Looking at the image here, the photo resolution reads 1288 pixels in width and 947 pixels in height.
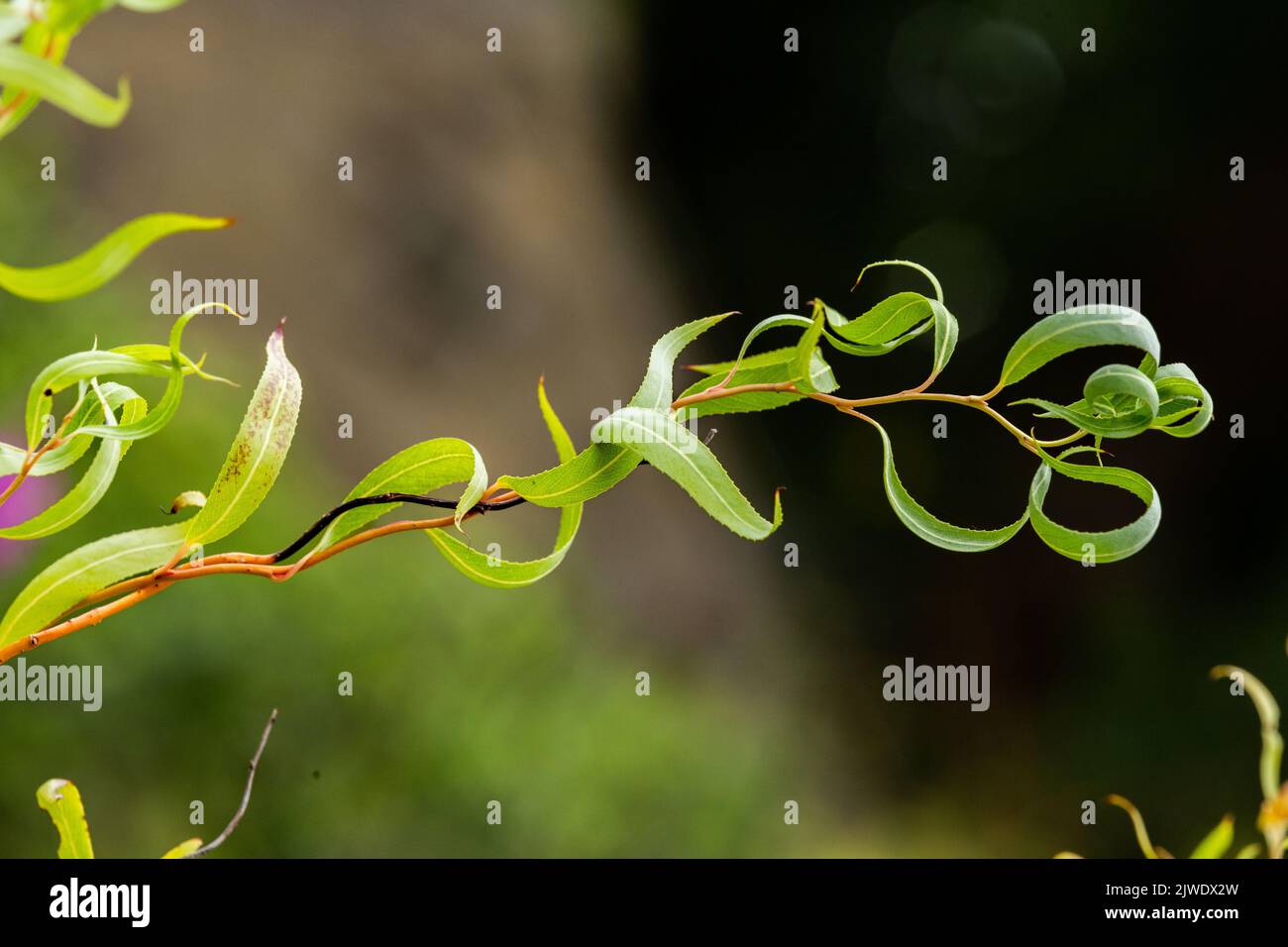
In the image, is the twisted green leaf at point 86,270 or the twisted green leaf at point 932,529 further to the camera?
the twisted green leaf at point 932,529

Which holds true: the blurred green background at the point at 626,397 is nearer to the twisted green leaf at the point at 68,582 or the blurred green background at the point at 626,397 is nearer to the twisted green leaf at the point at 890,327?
the twisted green leaf at the point at 68,582

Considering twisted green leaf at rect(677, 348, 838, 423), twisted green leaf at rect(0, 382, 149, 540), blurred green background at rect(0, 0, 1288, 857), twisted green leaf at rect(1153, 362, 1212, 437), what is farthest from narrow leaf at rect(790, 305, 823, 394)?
blurred green background at rect(0, 0, 1288, 857)

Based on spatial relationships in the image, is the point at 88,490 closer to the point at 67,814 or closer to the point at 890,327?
the point at 67,814

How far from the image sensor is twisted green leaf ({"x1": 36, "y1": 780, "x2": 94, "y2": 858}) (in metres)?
0.37

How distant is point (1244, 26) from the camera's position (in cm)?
388

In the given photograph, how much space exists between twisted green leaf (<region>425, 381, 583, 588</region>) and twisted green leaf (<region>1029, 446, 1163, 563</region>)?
157 millimetres

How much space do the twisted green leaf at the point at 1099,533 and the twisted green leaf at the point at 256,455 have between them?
0.82 feet

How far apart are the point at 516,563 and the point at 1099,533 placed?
198mm

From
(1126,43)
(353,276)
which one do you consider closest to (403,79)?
(353,276)

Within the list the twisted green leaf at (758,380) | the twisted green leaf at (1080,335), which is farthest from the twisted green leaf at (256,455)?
the twisted green leaf at (1080,335)

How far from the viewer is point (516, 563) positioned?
408 millimetres

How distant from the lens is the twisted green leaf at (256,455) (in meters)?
0.37

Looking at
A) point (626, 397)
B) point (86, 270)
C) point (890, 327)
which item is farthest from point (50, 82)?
point (626, 397)

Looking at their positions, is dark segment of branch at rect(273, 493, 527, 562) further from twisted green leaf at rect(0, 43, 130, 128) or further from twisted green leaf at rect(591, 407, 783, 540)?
twisted green leaf at rect(0, 43, 130, 128)
